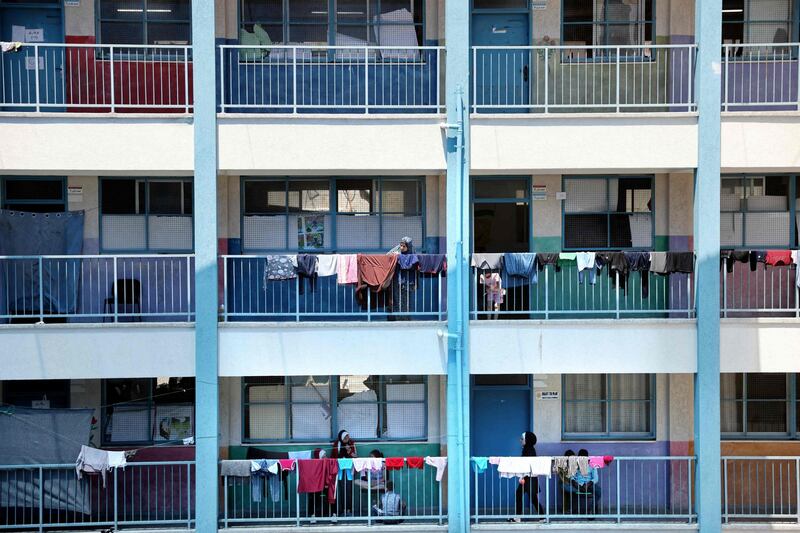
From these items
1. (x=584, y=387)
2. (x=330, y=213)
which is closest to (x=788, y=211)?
(x=584, y=387)

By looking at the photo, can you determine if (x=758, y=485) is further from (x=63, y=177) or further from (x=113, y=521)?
(x=63, y=177)

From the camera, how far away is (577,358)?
482 inches

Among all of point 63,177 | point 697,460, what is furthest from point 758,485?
point 63,177

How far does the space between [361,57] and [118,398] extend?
6.81 m

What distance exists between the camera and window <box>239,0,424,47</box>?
542 inches

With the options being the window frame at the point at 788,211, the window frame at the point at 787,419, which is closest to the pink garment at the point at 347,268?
the window frame at the point at 788,211

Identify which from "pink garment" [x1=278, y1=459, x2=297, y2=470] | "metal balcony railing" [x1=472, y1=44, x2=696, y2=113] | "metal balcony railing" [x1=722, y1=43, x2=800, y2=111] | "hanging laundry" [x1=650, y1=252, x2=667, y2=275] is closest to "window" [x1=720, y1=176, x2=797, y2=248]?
"metal balcony railing" [x1=722, y1=43, x2=800, y2=111]

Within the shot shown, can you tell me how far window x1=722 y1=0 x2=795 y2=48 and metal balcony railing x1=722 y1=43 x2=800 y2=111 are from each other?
0.25 ft

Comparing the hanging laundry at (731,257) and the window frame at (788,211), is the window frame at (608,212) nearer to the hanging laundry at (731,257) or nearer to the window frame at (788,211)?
the window frame at (788,211)

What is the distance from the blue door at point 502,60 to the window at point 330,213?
1905 millimetres

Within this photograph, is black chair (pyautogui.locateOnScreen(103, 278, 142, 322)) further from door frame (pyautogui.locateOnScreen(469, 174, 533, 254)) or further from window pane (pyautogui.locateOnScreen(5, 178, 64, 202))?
door frame (pyautogui.locateOnScreen(469, 174, 533, 254))

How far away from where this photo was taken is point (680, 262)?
12258mm

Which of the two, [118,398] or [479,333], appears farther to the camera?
[118,398]

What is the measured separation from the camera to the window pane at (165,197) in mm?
13648
